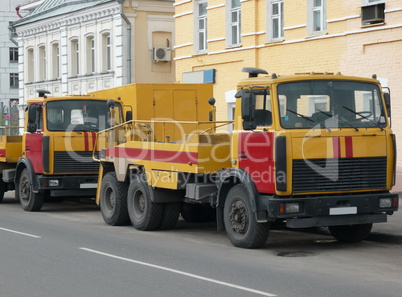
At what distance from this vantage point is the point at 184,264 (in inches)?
440

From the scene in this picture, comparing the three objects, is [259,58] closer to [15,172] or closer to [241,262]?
[15,172]

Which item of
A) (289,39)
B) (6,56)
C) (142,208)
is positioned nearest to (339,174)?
(142,208)

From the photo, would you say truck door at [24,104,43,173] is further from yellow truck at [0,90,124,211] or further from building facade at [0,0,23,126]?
building facade at [0,0,23,126]

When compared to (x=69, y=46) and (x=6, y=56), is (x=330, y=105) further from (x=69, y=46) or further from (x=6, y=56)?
(x=6, y=56)

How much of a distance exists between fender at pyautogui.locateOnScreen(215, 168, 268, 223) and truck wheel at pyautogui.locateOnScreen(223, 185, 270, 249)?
16cm

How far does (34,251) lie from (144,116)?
4.91m

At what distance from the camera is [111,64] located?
37875mm

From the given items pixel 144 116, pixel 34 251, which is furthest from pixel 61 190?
pixel 34 251

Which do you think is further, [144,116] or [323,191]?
[144,116]

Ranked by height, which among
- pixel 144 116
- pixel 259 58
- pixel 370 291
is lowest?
pixel 370 291

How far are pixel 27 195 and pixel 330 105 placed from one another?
9.42 m

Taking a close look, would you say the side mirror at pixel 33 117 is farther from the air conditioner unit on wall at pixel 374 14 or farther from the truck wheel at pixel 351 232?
the air conditioner unit on wall at pixel 374 14

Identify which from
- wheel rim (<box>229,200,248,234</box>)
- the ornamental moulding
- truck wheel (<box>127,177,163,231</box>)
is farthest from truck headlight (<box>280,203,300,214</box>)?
the ornamental moulding

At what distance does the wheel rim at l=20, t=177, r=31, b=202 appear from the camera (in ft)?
65.2
